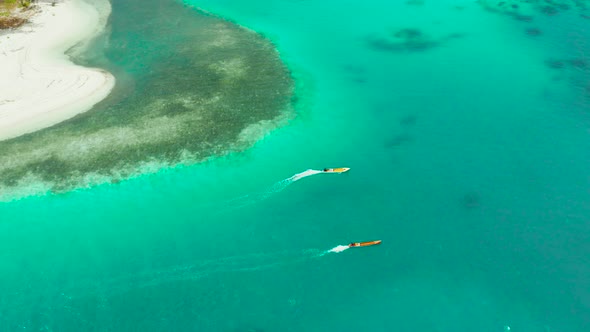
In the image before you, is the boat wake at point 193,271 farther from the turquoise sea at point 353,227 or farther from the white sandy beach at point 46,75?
the white sandy beach at point 46,75

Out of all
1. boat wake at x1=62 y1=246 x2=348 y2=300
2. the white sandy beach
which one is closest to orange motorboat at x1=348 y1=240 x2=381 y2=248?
boat wake at x1=62 y1=246 x2=348 y2=300

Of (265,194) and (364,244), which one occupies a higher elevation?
(265,194)

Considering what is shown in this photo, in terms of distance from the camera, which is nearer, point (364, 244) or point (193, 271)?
point (193, 271)

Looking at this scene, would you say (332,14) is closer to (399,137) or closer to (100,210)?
(399,137)

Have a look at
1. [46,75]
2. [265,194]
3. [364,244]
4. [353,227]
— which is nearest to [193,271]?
[265,194]

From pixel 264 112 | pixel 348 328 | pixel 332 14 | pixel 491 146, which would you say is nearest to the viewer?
pixel 348 328

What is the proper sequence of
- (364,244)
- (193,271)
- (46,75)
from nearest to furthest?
(193,271) → (364,244) → (46,75)

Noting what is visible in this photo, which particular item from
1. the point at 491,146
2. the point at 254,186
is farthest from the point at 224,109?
the point at 491,146

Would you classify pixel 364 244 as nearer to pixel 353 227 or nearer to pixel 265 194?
pixel 353 227

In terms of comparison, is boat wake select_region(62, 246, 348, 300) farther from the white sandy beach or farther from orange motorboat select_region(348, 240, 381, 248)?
the white sandy beach
